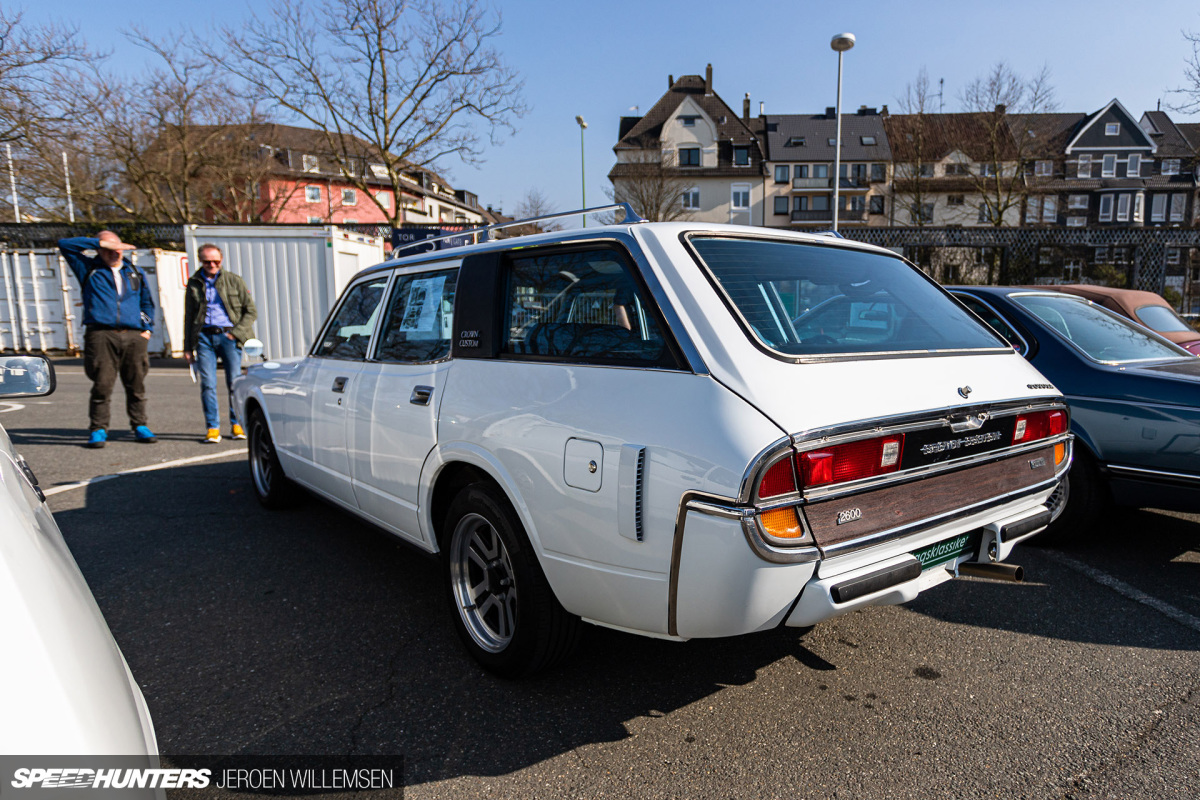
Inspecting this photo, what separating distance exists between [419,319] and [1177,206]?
73158 mm

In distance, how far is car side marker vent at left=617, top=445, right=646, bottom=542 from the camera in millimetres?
2084

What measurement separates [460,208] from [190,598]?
78.2m

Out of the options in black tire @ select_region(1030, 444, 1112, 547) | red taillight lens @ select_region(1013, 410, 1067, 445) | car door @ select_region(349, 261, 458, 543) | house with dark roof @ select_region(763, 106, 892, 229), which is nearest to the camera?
red taillight lens @ select_region(1013, 410, 1067, 445)

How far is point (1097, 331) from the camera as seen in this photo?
Result: 4.51m

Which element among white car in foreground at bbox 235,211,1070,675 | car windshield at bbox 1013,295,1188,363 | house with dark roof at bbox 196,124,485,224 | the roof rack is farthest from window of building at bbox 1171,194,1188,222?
the roof rack

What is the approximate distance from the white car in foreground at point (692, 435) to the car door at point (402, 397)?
0.06 ft

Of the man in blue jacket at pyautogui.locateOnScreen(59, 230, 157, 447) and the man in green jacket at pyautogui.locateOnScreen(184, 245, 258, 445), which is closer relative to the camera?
the man in blue jacket at pyautogui.locateOnScreen(59, 230, 157, 447)

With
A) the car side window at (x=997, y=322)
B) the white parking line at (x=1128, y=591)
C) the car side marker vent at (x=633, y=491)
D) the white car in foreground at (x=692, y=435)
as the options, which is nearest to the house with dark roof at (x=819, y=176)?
the car side window at (x=997, y=322)

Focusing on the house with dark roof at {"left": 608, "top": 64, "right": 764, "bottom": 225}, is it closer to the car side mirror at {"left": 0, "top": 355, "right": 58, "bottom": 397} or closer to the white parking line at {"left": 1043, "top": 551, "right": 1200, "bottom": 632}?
→ the white parking line at {"left": 1043, "top": 551, "right": 1200, "bottom": 632}

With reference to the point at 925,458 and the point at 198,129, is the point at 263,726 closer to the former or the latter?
the point at 925,458

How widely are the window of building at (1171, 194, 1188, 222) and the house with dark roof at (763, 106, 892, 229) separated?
2452 centimetres

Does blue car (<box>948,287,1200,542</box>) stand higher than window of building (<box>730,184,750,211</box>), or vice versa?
window of building (<box>730,184,750,211</box>)

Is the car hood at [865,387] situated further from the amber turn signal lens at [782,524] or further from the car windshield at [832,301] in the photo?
the amber turn signal lens at [782,524]

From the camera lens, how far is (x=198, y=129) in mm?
26000
